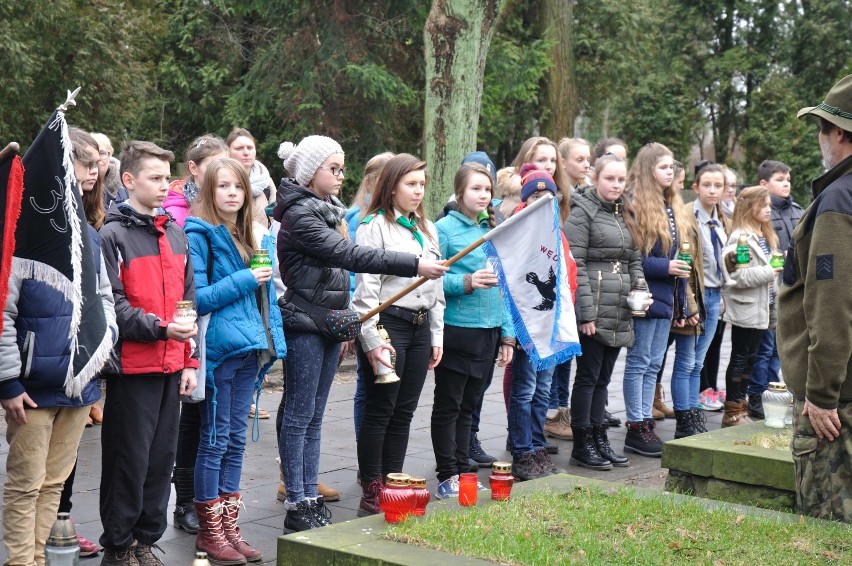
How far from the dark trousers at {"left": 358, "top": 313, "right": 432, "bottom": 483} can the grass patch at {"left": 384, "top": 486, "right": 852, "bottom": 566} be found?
1354mm

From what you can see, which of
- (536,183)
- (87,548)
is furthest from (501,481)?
(536,183)

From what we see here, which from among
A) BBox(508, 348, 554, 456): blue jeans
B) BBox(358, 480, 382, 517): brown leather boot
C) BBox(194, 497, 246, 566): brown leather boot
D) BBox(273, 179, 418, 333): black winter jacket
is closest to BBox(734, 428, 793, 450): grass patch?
BBox(508, 348, 554, 456): blue jeans

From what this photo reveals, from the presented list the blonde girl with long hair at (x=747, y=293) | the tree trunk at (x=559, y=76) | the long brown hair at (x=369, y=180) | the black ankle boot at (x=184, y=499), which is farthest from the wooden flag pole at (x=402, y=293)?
the tree trunk at (x=559, y=76)

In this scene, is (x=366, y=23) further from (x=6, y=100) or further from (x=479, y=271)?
(x=479, y=271)

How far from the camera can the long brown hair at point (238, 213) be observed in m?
6.14

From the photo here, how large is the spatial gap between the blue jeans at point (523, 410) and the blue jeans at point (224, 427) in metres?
2.43

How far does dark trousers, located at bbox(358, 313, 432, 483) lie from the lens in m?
6.89

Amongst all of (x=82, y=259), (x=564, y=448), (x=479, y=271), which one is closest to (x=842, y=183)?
(x=479, y=271)

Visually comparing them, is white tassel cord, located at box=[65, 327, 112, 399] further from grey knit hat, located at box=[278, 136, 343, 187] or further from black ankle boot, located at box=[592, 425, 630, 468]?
black ankle boot, located at box=[592, 425, 630, 468]

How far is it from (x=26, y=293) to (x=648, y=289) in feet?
17.1

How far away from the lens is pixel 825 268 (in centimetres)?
495

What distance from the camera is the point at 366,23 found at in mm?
22312

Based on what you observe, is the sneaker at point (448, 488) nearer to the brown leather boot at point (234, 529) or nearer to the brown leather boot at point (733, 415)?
the brown leather boot at point (234, 529)

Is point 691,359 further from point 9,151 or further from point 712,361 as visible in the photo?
point 9,151
